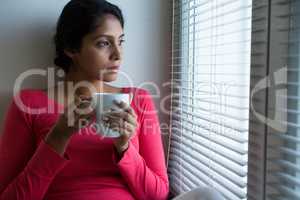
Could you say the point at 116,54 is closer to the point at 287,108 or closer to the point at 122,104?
the point at 122,104

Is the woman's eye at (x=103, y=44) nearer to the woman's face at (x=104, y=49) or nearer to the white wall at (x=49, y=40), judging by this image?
the woman's face at (x=104, y=49)

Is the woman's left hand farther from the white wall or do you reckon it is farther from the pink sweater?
the white wall

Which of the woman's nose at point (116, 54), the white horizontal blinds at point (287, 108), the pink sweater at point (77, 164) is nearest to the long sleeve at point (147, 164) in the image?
the pink sweater at point (77, 164)

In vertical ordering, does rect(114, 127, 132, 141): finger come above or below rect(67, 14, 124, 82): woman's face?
below

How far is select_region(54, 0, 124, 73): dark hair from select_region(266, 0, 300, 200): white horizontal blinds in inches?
22.6

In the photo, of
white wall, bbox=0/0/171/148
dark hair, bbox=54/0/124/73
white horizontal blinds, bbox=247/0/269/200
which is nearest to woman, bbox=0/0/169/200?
dark hair, bbox=54/0/124/73

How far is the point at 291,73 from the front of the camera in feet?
2.73

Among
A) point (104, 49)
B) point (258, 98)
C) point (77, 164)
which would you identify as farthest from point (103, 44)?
point (258, 98)

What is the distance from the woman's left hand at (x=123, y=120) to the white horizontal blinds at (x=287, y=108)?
38cm

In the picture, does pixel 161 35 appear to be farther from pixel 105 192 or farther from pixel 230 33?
pixel 105 192

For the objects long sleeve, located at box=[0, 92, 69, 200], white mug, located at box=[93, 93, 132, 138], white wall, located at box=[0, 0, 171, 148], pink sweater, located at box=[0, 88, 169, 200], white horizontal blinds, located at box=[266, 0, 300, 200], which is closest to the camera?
white horizontal blinds, located at box=[266, 0, 300, 200]

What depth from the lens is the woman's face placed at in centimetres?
118

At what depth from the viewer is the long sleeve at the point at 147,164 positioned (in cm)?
119

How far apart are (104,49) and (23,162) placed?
459 millimetres
